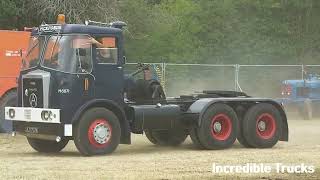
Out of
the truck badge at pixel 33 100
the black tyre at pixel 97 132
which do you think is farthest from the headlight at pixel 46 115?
the black tyre at pixel 97 132

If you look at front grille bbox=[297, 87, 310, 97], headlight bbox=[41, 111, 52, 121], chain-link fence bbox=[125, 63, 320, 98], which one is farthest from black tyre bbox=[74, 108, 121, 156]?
front grille bbox=[297, 87, 310, 97]

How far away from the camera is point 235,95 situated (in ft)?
54.0

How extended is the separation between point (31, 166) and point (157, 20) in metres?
21.9

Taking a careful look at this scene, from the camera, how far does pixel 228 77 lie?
2891 centimetres

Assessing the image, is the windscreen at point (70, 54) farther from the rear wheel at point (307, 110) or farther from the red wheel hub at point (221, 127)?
the rear wheel at point (307, 110)

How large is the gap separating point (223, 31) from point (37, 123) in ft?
81.2

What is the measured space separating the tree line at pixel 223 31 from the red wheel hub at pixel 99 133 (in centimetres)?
1706

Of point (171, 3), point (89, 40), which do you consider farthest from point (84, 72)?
point (171, 3)

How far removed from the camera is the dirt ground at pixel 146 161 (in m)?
11.2

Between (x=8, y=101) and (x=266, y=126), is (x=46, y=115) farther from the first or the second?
(x=8, y=101)

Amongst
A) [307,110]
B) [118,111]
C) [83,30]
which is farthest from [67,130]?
[307,110]

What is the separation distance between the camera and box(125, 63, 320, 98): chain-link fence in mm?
27766

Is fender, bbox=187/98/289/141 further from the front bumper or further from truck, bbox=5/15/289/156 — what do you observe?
the front bumper

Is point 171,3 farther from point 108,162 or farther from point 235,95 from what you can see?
point 108,162
